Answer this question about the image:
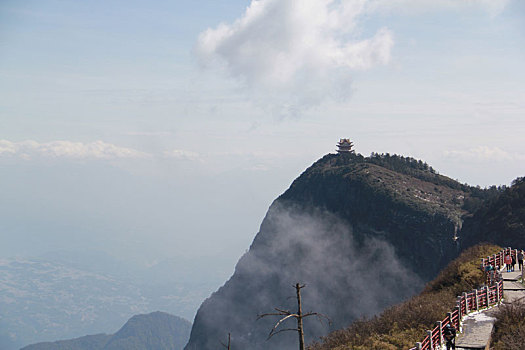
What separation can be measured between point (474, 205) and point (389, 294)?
75.1 ft

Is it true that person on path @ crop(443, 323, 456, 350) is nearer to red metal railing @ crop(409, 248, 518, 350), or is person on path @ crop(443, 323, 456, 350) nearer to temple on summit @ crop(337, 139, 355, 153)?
red metal railing @ crop(409, 248, 518, 350)

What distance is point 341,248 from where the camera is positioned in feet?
355

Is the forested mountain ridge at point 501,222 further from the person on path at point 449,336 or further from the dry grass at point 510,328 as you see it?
the person on path at point 449,336

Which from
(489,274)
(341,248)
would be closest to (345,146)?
(341,248)

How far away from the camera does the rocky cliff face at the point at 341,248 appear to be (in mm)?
94375

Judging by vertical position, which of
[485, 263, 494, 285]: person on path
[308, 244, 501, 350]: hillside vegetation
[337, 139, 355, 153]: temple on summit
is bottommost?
[308, 244, 501, 350]: hillside vegetation

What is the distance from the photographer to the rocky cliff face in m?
94.4

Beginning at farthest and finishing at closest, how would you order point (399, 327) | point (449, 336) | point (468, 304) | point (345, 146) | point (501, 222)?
point (345, 146) → point (501, 222) → point (468, 304) → point (399, 327) → point (449, 336)

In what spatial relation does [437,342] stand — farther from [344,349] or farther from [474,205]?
[474,205]

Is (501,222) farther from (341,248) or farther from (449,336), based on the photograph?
(449,336)

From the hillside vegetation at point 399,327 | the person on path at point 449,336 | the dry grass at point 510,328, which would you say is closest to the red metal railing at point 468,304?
the person on path at point 449,336

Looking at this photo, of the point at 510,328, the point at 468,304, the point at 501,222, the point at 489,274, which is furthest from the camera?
the point at 501,222

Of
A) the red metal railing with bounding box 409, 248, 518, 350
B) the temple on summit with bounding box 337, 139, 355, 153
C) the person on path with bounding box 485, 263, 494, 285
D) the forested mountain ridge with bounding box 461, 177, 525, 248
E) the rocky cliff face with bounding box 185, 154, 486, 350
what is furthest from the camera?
the temple on summit with bounding box 337, 139, 355, 153

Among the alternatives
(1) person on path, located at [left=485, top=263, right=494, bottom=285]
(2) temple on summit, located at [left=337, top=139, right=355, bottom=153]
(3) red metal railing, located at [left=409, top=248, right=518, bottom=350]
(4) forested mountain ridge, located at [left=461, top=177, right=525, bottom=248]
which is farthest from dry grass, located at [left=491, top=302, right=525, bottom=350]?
(2) temple on summit, located at [left=337, top=139, right=355, bottom=153]
